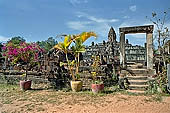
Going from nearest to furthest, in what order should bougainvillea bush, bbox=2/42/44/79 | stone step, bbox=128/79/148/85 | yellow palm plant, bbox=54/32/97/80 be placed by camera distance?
1. stone step, bbox=128/79/148/85
2. yellow palm plant, bbox=54/32/97/80
3. bougainvillea bush, bbox=2/42/44/79

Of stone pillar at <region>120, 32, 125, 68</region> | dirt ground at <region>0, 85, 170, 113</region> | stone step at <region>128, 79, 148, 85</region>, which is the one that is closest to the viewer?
dirt ground at <region>0, 85, 170, 113</region>

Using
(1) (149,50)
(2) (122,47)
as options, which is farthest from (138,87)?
(2) (122,47)

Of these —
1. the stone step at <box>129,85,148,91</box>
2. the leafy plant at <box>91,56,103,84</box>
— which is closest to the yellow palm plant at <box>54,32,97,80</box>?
the leafy plant at <box>91,56,103,84</box>

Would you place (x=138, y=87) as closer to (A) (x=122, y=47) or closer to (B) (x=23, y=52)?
(A) (x=122, y=47)

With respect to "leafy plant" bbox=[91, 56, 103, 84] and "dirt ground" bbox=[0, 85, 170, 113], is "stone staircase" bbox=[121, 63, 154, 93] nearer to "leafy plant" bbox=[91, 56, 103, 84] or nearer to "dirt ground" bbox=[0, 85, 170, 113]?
"dirt ground" bbox=[0, 85, 170, 113]

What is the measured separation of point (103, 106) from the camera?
5168 millimetres

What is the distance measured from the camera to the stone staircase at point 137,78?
737cm

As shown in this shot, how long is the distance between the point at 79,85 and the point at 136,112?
3560 millimetres

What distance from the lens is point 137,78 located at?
7918 millimetres

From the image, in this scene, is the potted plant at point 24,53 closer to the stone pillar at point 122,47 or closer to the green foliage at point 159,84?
the stone pillar at point 122,47

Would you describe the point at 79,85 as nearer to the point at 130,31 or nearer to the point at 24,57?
the point at 24,57

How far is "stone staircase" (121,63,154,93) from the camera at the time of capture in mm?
7371

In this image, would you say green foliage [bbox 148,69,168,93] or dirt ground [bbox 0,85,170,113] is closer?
dirt ground [bbox 0,85,170,113]

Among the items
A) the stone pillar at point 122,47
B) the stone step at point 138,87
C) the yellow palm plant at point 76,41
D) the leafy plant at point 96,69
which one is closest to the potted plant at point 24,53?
the yellow palm plant at point 76,41
